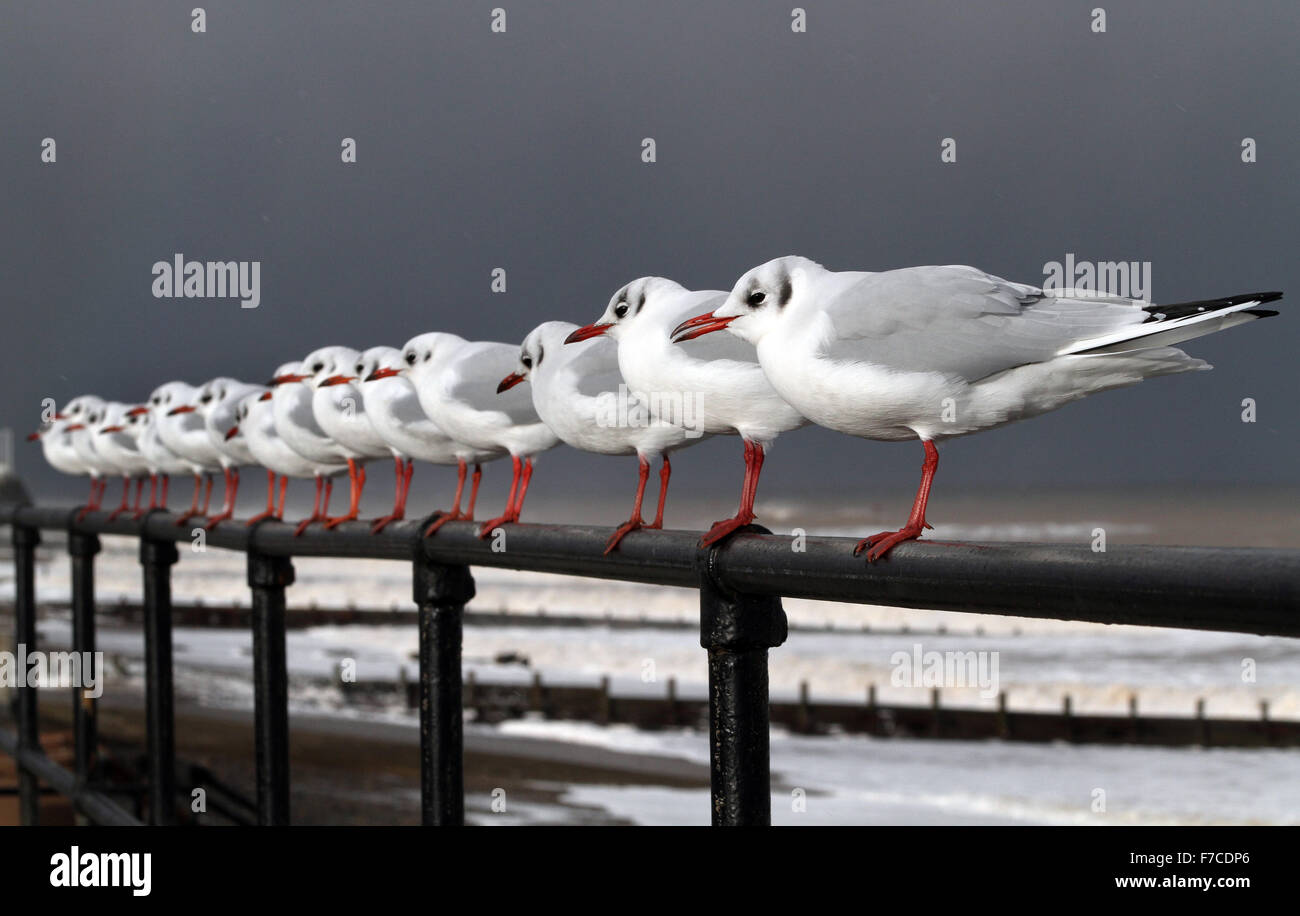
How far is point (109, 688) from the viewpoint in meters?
16.7

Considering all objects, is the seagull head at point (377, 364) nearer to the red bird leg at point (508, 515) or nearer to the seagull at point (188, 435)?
the red bird leg at point (508, 515)

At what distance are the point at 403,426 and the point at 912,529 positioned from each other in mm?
2437

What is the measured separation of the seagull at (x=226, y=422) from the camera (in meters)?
5.53

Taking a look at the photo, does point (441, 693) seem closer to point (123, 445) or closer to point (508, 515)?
point (508, 515)

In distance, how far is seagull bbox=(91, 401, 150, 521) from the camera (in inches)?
276

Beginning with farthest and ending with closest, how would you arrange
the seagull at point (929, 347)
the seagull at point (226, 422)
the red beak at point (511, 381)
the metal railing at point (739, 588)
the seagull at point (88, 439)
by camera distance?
the seagull at point (88, 439)
the seagull at point (226, 422)
the red beak at point (511, 381)
the seagull at point (929, 347)
the metal railing at point (739, 588)

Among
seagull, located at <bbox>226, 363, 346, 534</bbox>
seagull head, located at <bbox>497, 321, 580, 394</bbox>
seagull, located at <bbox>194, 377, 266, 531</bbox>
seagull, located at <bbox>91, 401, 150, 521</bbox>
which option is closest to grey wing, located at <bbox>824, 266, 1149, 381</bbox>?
seagull head, located at <bbox>497, 321, 580, 394</bbox>

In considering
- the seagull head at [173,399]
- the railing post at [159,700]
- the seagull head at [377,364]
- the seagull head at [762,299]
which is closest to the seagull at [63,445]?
the seagull head at [173,399]

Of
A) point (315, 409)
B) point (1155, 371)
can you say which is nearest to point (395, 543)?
point (315, 409)

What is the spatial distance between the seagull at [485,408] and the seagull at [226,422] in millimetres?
1652

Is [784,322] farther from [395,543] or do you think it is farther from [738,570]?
[395,543]

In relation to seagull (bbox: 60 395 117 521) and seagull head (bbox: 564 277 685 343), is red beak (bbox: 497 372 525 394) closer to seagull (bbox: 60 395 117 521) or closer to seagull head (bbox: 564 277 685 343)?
seagull head (bbox: 564 277 685 343)

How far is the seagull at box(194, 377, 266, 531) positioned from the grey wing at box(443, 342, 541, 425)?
1.67m
